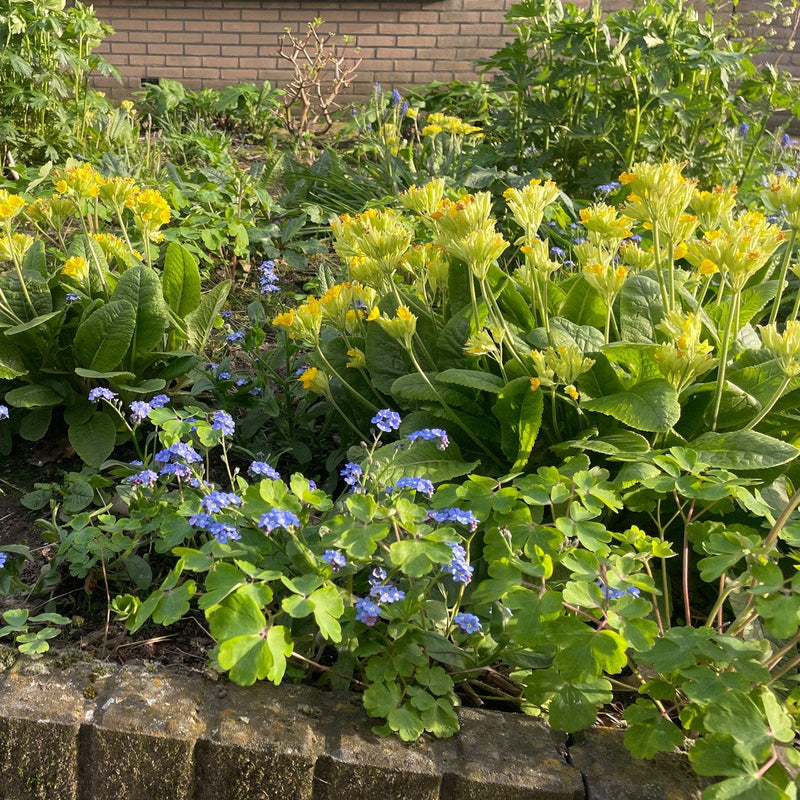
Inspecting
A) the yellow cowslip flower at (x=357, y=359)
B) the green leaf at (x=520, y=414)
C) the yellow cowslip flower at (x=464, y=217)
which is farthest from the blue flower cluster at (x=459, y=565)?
the yellow cowslip flower at (x=357, y=359)

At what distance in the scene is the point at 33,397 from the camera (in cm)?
238

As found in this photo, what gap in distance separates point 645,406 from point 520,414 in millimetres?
294

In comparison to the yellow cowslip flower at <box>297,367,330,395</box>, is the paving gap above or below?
below

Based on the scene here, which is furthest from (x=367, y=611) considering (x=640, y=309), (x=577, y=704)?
(x=640, y=309)

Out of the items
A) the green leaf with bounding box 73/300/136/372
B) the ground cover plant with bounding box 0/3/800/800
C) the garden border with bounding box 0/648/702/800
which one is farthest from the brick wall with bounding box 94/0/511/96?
the garden border with bounding box 0/648/702/800

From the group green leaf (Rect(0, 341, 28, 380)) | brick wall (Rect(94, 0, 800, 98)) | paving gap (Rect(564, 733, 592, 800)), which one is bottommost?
paving gap (Rect(564, 733, 592, 800))

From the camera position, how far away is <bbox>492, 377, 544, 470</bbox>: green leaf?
1890 mm

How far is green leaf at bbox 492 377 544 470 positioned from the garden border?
0.62m

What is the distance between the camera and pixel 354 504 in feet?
4.95

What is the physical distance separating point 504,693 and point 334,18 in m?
6.69

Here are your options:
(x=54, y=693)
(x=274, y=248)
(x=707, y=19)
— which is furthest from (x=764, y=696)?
(x=707, y=19)

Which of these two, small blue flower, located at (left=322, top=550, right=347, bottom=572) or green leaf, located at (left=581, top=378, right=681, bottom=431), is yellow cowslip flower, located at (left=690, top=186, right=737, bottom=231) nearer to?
green leaf, located at (left=581, top=378, right=681, bottom=431)

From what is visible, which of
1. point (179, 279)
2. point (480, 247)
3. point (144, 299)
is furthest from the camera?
point (179, 279)

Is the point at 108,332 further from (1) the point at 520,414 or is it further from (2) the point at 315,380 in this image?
(1) the point at 520,414
